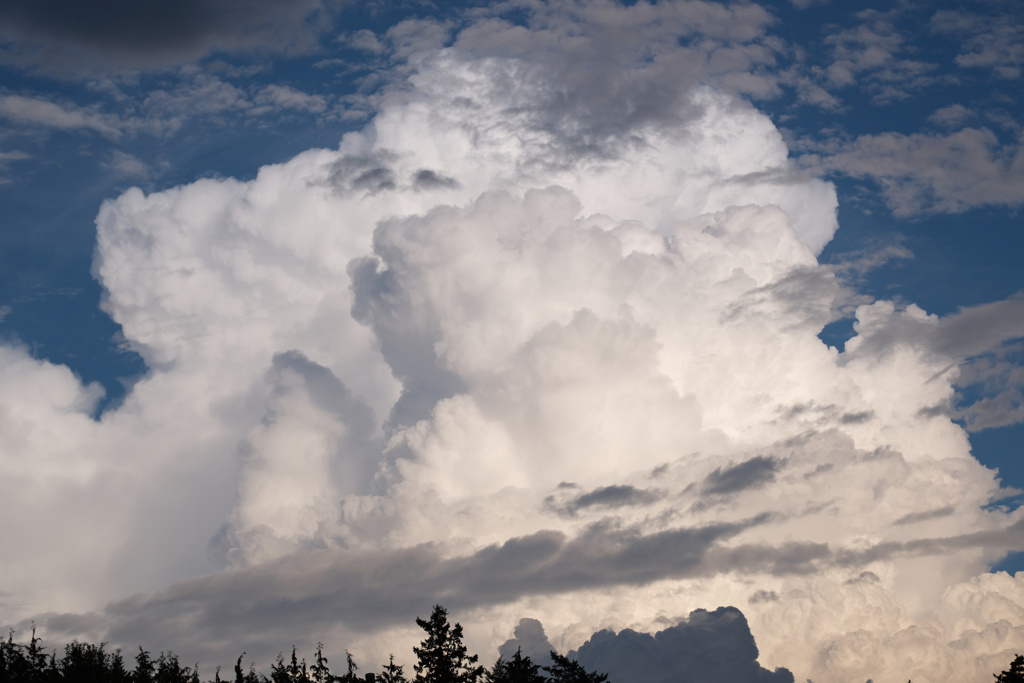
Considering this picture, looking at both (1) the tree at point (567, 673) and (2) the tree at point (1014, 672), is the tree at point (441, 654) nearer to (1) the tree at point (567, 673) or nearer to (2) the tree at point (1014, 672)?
(1) the tree at point (567, 673)

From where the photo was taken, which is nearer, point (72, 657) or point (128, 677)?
point (128, 677)

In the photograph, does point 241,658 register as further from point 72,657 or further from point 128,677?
point 72,657

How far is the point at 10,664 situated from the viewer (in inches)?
4663

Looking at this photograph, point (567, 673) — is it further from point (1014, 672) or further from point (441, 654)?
point (1014, 672)

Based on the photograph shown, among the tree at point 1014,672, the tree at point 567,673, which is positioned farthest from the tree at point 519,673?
the tree at point 1014,672

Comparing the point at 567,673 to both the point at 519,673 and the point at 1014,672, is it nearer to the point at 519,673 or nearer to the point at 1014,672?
the point at 519,673

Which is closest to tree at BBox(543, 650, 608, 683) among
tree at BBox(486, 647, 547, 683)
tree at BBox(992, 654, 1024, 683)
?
tree at BBox(486, 647, 547, 683)

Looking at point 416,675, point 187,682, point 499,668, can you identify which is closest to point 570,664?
point 499,668

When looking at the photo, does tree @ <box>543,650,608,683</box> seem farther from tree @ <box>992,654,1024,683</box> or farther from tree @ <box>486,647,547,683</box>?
tree @ <box>992,654,1024,683</box>

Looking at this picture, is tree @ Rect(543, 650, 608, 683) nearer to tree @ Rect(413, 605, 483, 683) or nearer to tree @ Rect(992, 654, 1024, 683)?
tree @ Rect(413, 605, 483, 683)

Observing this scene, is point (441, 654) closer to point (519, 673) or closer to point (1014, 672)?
point (519, 673)

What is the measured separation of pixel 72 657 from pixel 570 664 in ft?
224

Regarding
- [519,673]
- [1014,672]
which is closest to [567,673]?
[519,673]

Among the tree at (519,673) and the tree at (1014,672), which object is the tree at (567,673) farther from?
the tree at (1014,672)
